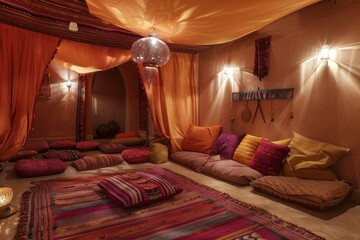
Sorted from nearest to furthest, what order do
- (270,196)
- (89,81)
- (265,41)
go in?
(270,196) < (265,41) < (89,81)

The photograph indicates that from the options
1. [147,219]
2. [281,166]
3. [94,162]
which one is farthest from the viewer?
[94,162]

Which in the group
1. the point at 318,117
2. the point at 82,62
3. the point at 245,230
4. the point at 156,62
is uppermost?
the point at 82,62

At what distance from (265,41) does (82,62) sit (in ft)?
10.1

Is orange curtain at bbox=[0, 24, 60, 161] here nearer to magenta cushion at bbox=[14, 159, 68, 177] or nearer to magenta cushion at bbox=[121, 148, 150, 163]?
magenta cushion at bbox=[14, 159, 68, 177]

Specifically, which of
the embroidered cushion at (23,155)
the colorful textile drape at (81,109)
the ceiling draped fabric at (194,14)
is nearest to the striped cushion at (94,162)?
the embroidered cushion at (23,155)

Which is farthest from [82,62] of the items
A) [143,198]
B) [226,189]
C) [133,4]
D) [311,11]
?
[311,11]

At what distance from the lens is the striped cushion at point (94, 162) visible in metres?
3.57

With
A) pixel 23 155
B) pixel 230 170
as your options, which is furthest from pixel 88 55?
pixel 230 170

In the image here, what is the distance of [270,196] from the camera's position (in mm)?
2572

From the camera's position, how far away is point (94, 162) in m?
3.66

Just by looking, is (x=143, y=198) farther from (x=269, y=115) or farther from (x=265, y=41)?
(x=265, y=41)

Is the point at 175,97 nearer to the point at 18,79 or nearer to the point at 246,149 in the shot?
the point at 246,149

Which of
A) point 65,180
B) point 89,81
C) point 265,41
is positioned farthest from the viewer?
point 89,81

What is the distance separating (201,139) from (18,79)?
299cm
